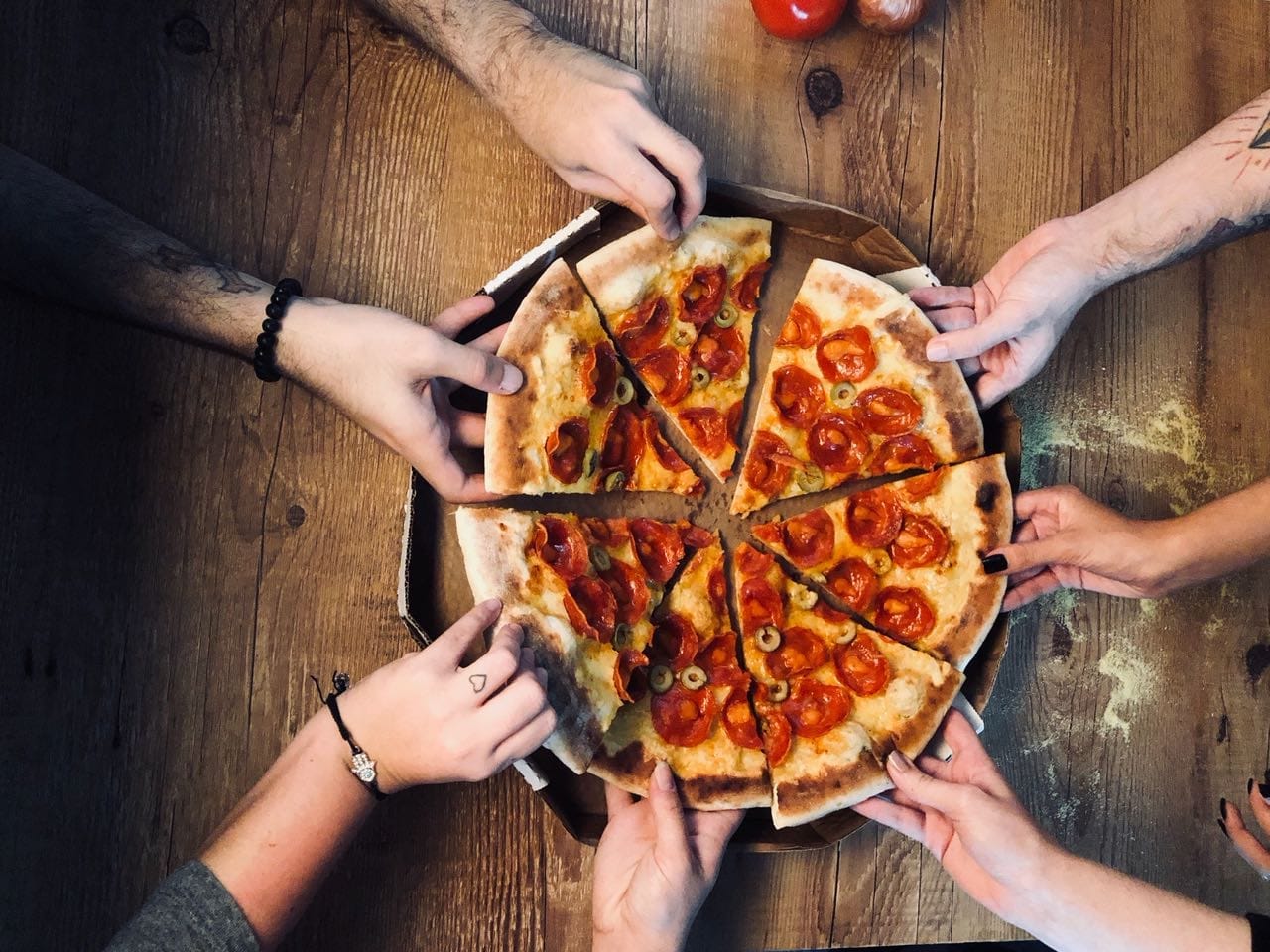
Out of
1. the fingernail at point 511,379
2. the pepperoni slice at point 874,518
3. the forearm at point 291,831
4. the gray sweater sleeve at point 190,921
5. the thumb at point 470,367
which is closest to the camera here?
the gray sweater sleeve at point 190,921

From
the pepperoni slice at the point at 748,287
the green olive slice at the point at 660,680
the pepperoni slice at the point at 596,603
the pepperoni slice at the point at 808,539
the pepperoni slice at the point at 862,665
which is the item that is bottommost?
the green olive slice at the point at 660,680

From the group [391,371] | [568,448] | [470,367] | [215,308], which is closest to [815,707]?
[568,448]

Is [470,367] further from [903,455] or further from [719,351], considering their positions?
[903,455]

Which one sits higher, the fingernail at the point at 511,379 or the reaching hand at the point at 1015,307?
the reaching hand at the point at 1015,307

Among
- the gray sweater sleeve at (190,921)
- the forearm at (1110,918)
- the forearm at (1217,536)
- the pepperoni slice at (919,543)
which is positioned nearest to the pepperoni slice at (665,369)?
the pepperoni slice at (919,543)

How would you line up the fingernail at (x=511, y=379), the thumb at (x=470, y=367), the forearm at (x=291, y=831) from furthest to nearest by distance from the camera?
the fingernail at (x=511, y=379)
the thumb at (x=470, y=367)
the forearm at (x=291, y=831)

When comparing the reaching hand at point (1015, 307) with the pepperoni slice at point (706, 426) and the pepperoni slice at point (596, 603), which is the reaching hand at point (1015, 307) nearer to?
the pepperoni slice at point (706, 426)
